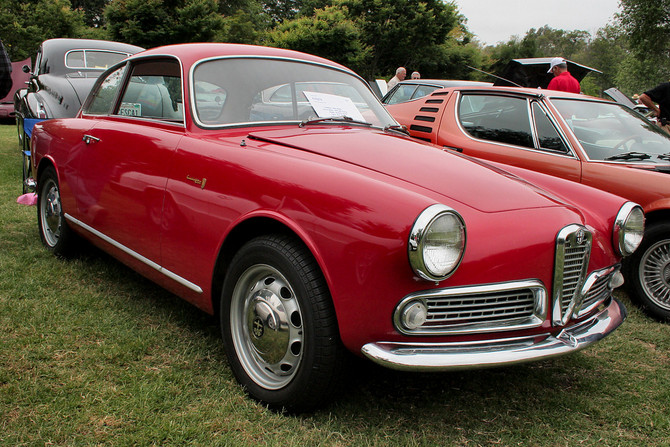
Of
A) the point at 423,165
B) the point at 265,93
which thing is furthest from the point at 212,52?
the point at 423,165

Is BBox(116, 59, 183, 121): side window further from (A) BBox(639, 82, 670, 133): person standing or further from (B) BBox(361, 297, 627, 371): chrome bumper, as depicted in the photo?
(A) BBox(639, 82, 670, 133): person standing

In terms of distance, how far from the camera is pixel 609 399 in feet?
8.27

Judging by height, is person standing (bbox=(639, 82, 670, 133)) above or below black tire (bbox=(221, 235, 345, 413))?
above

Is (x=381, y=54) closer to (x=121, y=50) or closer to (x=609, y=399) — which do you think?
(x=121, y=50)

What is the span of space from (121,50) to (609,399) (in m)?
7.62

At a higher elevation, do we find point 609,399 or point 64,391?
point 609,399

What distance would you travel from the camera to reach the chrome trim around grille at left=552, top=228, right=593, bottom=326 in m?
2.08

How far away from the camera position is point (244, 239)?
2.41 meters

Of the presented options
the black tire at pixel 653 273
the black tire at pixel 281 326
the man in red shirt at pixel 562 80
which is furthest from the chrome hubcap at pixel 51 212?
the man in red shirt at pixel 562 80

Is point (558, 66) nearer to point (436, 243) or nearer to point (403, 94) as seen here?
point (403, 94)

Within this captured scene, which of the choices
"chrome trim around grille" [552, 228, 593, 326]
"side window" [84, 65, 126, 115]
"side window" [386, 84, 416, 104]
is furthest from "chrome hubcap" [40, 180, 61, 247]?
"side window" [386, 84, 416, 104]

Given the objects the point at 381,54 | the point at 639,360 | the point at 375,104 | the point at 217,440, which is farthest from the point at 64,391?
the point at 381,54

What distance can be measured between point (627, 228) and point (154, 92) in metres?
2.69

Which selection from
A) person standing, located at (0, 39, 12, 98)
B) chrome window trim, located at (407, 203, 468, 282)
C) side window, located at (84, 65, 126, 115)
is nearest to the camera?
chrome window trim, located at (407, 203, 468, 282)
